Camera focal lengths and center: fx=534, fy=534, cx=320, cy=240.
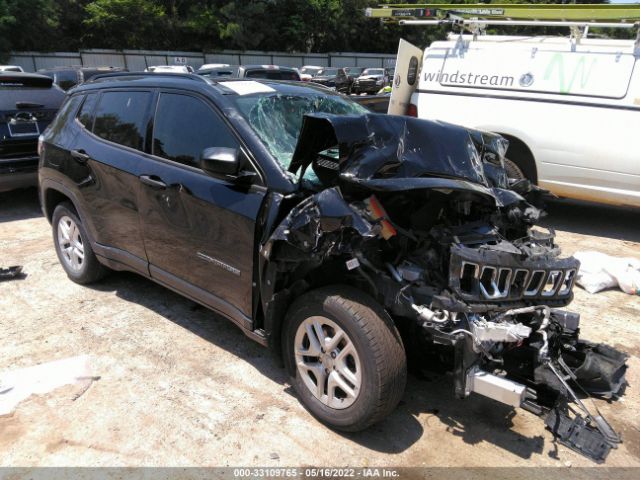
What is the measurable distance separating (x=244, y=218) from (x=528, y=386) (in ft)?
5.94

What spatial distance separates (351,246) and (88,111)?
2997mm

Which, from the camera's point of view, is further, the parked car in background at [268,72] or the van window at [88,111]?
the parked car in background at [268,72]

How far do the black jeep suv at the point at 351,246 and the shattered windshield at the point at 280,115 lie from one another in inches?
0.6

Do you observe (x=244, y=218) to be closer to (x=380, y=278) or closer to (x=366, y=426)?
(x=380, y=278)

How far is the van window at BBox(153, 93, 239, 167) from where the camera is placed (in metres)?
3.41

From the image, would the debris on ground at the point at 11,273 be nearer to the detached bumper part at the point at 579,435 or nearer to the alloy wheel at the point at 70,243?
the alloy wheel at the point at 70,243

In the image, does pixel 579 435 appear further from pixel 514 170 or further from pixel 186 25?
pixel 186 25

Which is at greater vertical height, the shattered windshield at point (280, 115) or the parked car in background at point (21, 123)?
the shattered windshield at point (280, 115)

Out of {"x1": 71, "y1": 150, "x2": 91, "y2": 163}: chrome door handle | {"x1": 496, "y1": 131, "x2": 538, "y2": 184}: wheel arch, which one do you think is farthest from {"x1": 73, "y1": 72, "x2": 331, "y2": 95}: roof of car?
{"x1": 496, "y1": 131, "x2": 538, "y2": 184}: wheel arch

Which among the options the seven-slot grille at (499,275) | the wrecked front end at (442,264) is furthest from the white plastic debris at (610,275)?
the seven-slot grille at (499,275)

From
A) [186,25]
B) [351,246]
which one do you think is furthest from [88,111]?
[186,25]

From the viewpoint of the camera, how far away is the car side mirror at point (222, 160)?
3.04 metres

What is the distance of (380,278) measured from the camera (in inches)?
109

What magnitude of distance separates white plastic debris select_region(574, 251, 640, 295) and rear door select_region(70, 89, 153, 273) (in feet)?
12.6
